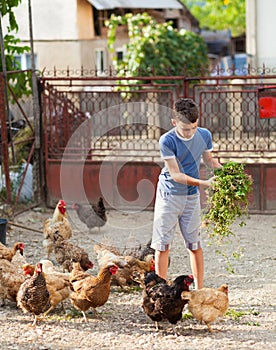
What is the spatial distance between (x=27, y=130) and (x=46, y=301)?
6.28 meters

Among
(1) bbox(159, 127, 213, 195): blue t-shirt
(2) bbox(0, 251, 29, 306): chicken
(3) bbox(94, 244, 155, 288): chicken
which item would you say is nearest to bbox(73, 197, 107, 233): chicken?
(3) bbox(94, 244, 155, 288): chicken

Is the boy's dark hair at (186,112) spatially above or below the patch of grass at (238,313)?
above

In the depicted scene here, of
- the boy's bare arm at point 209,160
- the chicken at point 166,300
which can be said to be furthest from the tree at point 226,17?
the chicken at point 166,300

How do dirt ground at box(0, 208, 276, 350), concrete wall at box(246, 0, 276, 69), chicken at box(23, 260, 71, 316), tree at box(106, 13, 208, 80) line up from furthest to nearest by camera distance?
tree at box(106, 13, 208, 80)
concrete wall at box(246, 0, 276, 69)
chicken at box(23, 260, 71, 316)
dirt ground at box(0, 208, 276, 350)

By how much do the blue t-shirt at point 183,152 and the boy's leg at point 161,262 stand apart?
619 millimetres

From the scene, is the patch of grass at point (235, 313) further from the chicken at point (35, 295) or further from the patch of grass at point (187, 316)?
the chicken at point (35, 295)

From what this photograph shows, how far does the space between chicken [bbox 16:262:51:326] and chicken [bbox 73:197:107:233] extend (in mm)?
3942

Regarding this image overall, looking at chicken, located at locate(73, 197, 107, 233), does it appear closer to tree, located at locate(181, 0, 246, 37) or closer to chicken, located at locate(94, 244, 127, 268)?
chicken, located at locate(94, 244, 127, 268)

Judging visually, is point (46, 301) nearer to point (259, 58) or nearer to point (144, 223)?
point (144, 223)

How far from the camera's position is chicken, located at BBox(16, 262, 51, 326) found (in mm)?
7398

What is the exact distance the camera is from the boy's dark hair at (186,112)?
7.27 meters

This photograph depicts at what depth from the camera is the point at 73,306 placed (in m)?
8.02

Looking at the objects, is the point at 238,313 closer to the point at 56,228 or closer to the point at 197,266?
the point at 197,266

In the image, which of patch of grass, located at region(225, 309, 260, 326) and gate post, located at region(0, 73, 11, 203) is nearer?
patch of grass, located at region(225, 309, 260, 326)
